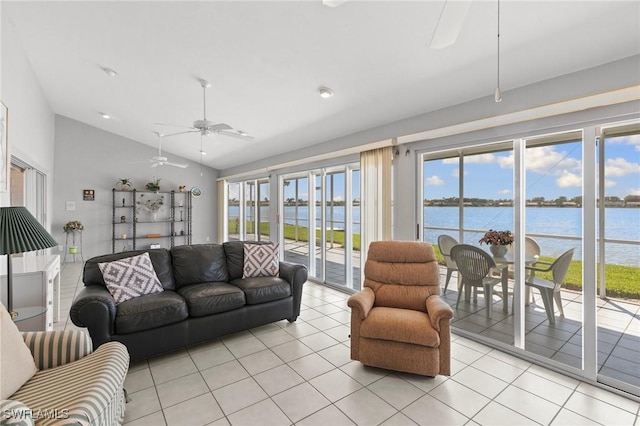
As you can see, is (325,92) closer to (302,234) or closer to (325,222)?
(325,222)

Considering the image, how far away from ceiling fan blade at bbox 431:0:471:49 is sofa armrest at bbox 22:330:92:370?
2.73 m

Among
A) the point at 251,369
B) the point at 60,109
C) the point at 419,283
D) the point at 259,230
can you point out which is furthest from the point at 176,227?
the point at 419,283

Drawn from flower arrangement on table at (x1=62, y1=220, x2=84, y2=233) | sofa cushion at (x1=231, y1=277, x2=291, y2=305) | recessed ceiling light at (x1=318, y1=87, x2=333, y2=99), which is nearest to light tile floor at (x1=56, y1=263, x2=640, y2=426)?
sofa cushion at (x1=231, y1=277, x2=291, y2=305)

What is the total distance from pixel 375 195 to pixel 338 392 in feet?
8.47

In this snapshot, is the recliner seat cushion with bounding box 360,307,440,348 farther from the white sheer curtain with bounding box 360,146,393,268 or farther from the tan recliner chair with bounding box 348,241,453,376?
the white sheer curtain with bounding box 360,146,393,268

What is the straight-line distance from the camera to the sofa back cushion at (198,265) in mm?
3395

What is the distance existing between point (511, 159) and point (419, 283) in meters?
1.58

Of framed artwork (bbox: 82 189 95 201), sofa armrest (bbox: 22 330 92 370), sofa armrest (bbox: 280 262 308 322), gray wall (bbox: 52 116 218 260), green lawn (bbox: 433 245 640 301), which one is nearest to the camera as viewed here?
sofa armrest (bbox: 22 330 92 370)

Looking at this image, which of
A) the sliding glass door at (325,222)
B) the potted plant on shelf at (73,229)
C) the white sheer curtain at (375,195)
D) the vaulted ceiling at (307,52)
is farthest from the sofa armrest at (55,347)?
the potted plant on shelf at (73,229)

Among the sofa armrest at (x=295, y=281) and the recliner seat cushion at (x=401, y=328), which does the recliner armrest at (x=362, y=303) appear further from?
the sofa armrest at (x=295, y=281)

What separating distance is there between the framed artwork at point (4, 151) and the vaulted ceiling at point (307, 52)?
1.11m

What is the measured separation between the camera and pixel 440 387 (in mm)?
2318

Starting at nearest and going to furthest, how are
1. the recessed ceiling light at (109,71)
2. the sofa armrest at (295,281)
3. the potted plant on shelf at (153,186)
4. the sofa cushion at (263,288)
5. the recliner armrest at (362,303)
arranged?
the recliner armrest at (362,303), the sofa cushion at (263,288), the sofa armrest at (295,281), the recessed ceiling light at (109,71), the potted plant on shelf at (153,186)

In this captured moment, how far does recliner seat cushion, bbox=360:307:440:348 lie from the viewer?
2338 millimetres
